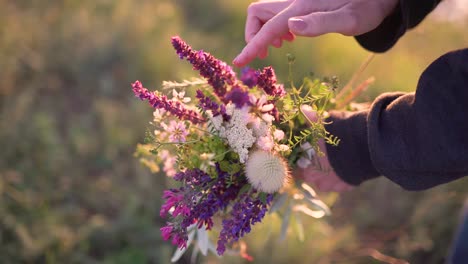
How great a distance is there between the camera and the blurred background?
228cm

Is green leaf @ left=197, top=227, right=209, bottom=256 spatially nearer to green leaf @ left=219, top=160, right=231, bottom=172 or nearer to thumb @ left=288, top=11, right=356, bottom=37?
green leaf @ left=219, top=160, right=231, bottom=172

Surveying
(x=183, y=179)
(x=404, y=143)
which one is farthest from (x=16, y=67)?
(x=404, y=143)

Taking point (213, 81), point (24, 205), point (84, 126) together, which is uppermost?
point (84, 126)

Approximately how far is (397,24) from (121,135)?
1.94 m

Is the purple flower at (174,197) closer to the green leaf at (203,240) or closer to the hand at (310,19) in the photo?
the green leaf at (203,240)

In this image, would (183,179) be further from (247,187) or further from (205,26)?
(205,26)

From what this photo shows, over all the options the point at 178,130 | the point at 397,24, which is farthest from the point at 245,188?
the point at 397,24

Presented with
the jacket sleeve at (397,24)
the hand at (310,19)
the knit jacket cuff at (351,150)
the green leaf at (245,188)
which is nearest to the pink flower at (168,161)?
the green leaf at (245,188)

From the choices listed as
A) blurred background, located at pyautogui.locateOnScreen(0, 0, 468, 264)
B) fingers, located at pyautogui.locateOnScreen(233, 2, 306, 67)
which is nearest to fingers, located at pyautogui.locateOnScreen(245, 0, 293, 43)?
fingers, located at pyautogui.locateOnScreen(233, 2, 306, 67)

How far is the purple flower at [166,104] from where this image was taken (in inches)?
Answer: 41.6

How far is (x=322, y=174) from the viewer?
51.7 inches

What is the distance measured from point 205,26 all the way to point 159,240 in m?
2.02

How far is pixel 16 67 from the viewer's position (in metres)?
2.99

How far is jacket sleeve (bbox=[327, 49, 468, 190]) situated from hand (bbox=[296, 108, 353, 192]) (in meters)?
0.11
